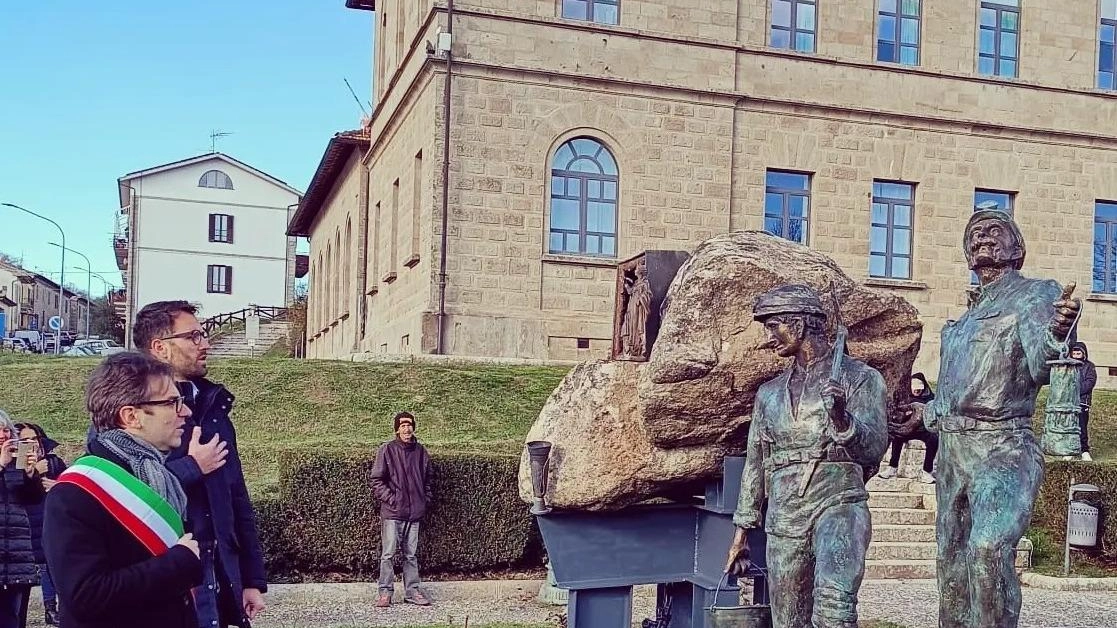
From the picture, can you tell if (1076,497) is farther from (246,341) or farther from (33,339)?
(33,339)

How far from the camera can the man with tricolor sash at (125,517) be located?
3076mm

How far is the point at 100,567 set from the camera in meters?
3.09

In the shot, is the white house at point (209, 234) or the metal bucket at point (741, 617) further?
the white house at point (209, 234)

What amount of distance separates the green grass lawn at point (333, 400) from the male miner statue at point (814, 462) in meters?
8.74

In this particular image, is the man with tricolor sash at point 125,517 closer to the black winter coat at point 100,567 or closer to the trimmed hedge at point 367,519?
the black winter coat at point 100,567

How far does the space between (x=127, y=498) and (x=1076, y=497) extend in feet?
36.9

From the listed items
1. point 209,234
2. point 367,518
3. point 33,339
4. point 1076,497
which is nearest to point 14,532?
point 367,518

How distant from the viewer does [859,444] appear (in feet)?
16.5

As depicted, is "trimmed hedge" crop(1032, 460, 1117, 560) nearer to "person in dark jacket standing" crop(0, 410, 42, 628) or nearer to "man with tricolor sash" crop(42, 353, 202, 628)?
"person in dark jacket standing" crop(0, 410, 42, 628)

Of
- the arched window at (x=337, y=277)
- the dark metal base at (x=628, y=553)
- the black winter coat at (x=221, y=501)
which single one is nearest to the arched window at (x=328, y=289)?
the arched window at (x=337, y=277)

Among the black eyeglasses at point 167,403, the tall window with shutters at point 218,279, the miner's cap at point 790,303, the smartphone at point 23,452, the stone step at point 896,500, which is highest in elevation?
the tall window with shutters at point 218,279

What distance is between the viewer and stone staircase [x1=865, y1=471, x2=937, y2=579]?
12.0 m

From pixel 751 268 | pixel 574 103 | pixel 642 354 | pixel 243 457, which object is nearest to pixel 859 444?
pixel 751 268

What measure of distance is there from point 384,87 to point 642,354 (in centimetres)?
2204
